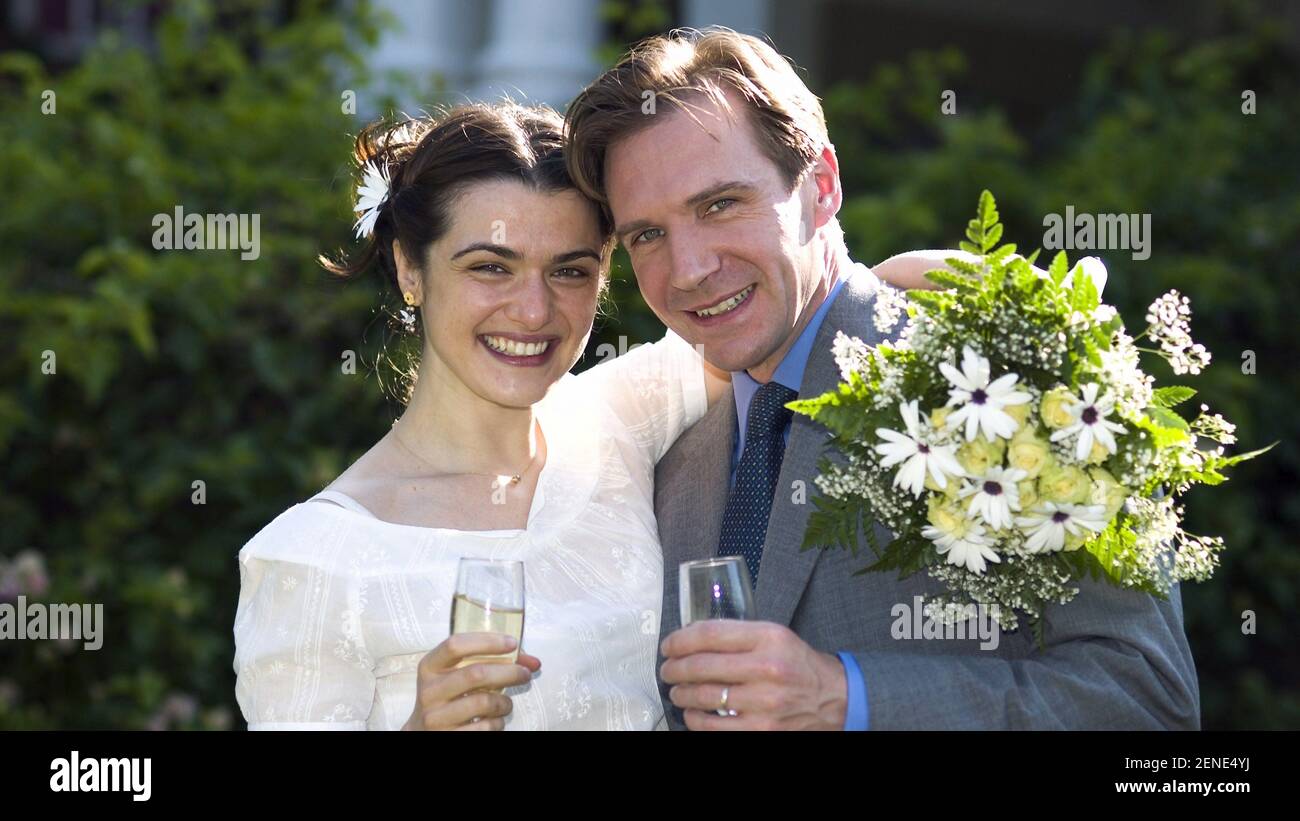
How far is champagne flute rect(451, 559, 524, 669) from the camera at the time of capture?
257cm

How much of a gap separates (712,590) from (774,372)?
89 cm

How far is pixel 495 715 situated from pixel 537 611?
0.55m

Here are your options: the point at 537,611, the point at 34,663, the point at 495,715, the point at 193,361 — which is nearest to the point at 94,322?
the point at 193,361

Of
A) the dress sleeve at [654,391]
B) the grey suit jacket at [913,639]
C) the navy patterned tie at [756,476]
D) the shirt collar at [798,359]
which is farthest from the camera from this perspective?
the dress sleeve at [654,391]

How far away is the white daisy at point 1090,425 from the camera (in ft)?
8.32

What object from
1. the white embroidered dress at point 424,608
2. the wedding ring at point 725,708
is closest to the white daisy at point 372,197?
the white embroidered dress at point 424,608

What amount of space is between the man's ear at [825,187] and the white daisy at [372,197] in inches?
38.6

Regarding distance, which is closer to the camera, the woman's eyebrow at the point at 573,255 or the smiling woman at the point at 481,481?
the smiling woman at the point at 481,481

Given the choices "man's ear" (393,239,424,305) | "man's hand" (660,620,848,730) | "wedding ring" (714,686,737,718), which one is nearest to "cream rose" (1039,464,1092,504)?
"man's hand" (660,620,848,730)

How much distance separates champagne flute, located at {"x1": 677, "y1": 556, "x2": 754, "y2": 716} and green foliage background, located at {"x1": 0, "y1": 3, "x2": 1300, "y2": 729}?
255cm

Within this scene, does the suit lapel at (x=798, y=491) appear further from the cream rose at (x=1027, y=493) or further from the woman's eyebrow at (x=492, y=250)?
the woman's eyebrow at (x=492, y=250)

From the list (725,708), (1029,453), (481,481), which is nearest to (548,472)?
(481,481)
